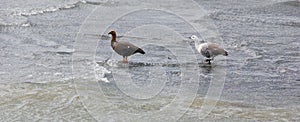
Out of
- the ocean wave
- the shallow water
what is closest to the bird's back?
the shallow water

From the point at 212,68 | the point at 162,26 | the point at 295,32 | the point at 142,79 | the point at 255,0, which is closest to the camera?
the point at 142,79

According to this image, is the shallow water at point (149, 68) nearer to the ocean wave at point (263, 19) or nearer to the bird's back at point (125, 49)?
the ocean wave at point (263, 19)

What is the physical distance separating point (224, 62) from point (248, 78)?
1200mm

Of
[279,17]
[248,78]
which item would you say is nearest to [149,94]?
[248,78]

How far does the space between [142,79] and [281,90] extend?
2191 mm

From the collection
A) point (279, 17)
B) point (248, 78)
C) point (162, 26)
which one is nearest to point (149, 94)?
point (248, 78)

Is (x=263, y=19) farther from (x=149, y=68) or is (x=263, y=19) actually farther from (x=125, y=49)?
(x=149, y=68)

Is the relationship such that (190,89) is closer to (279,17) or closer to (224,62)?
(224,62)

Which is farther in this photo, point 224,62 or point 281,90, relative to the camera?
point 224,62

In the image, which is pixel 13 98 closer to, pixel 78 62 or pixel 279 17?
pixel 78 62

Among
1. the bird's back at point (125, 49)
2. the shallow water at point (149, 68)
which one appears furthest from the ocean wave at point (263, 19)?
the bird's back at point (125, 49)

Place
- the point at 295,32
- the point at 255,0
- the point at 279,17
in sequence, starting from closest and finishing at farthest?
the point at 295,32
the point at 279,17
the point at 255,0

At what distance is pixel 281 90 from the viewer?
829 centimetres

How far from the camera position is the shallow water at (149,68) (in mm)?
7418
